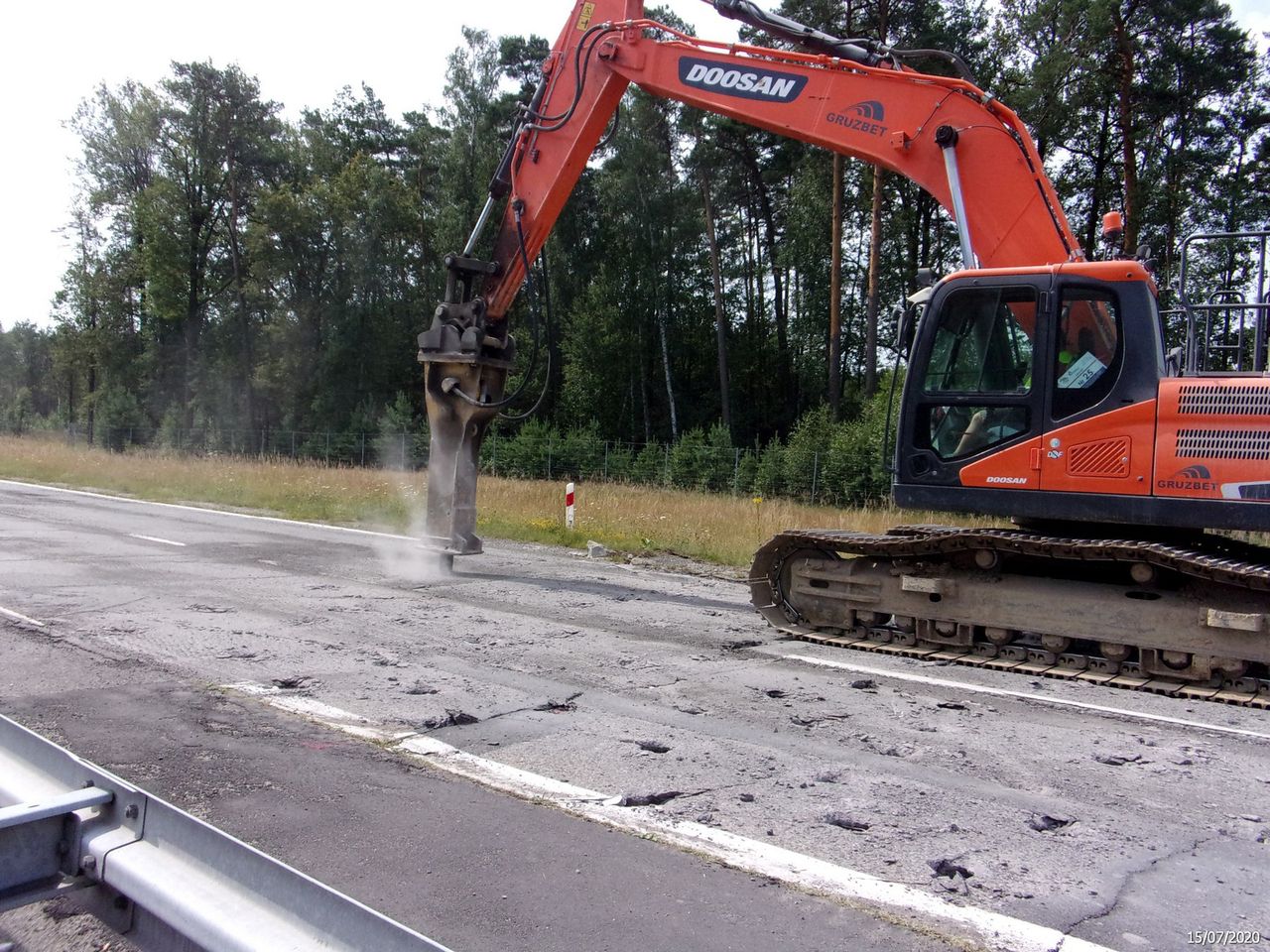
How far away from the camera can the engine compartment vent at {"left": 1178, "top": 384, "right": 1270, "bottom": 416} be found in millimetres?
6270

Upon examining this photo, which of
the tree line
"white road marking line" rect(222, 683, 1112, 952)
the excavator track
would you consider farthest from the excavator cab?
the tree line

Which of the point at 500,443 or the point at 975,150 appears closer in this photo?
the point at 975,150

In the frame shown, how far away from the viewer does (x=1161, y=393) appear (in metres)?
6.61

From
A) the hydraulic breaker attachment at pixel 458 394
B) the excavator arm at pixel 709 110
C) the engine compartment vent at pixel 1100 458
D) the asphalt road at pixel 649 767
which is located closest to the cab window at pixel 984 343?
the engine compartment vent at pixel 1100 458

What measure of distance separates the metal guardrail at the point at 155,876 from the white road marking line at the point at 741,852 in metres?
2.14

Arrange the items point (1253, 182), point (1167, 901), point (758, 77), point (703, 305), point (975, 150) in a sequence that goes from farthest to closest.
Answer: point (703, 305), point (1253, 182), point (758, 77), point (975, 150), point (1167, 901)

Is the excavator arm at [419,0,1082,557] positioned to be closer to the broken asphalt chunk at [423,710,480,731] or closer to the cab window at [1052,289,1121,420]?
the cab window at [1052,289,1121,420]

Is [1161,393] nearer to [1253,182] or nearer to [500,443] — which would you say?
[1253,182]

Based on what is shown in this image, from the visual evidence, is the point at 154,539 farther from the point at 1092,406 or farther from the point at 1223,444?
Result: the point at 1223,444

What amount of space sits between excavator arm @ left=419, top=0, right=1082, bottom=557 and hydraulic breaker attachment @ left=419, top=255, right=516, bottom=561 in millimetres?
15

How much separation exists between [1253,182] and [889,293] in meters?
13.5

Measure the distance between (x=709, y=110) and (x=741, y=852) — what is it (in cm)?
747

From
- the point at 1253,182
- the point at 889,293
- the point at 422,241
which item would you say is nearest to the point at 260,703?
the point at 1253,182
